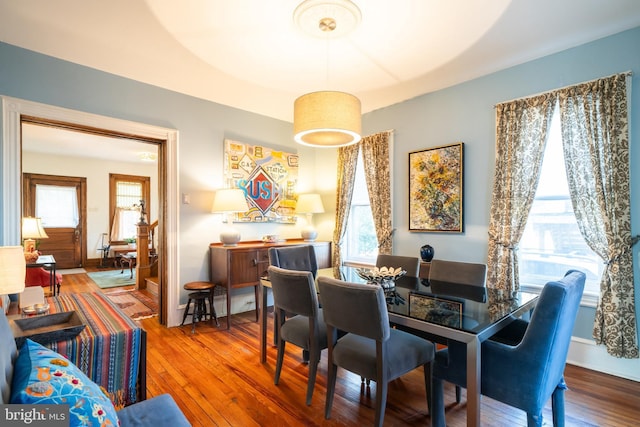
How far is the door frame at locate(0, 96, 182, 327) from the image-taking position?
109 inches

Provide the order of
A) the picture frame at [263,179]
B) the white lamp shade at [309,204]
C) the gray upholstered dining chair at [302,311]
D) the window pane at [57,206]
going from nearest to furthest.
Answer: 1. the gray upholstered dining chair at [302,311]
2. the picture frame at [263,179]
3. the white lamp shade at [309,204]
4. the window pane at [57,206]

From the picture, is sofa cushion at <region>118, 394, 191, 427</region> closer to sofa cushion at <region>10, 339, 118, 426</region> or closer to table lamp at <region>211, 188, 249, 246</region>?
sofa cushion at <region>10, 339, 118, 426</region>

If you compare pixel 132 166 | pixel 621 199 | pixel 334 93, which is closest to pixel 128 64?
pixel 334 93

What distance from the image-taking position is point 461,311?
6.15 ft

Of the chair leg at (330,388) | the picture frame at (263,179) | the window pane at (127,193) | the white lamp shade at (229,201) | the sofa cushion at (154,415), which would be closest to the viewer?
the sofa cushion at (154,415)

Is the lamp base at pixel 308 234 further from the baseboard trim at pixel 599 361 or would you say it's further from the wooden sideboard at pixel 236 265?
the baseboard trim at pixel 599 361

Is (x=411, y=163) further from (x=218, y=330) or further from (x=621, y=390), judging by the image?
(x=218, y=330)

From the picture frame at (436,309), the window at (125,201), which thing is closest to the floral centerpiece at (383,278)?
the picture frame at (436,309)

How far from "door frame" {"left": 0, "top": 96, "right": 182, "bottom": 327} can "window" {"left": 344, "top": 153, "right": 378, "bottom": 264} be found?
2375 millimetres

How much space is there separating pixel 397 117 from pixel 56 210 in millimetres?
8268

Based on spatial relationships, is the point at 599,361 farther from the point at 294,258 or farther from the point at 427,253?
the point at 294,258

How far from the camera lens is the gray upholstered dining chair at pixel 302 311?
2117 millimetres

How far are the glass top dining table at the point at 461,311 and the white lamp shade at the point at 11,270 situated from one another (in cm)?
159

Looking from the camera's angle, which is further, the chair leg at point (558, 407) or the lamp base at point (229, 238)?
the lamp base at point (229, 238)
